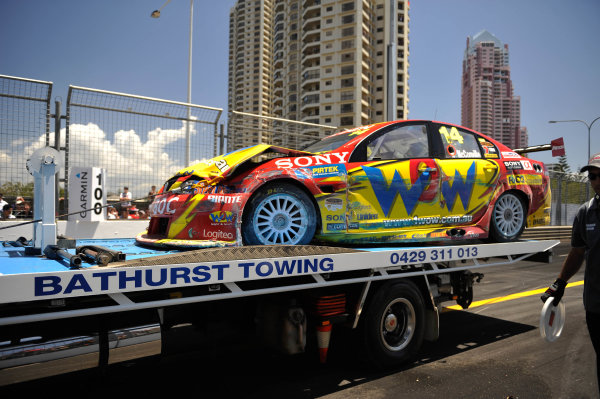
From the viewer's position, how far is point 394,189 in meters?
4.22

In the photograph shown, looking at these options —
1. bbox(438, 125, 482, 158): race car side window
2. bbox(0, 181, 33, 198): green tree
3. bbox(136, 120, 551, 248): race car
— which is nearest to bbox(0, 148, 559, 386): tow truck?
bbox(136, 120, 551, 248): race car

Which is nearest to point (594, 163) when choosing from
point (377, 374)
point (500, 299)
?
point (377, 374)

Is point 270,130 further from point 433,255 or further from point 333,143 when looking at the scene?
point 433,255

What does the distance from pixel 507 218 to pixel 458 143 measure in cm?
116

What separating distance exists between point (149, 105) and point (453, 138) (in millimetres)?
5091

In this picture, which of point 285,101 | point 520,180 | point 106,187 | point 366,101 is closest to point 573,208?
point 520,180

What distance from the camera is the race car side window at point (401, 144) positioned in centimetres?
432

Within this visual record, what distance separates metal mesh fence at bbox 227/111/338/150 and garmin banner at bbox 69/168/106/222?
8.68 ft

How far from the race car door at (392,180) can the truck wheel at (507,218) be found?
1011mm

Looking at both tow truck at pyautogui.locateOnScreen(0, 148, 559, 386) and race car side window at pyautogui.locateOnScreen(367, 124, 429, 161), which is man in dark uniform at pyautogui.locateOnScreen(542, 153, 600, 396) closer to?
tow truck at pyautogui.locateOnScreen(0, 148, 559, 386)

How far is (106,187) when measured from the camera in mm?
6453

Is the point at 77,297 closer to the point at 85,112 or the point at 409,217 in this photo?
the point at 409,217

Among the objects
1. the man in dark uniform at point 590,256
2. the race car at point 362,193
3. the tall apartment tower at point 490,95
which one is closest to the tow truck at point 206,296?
the race car at point 362,193

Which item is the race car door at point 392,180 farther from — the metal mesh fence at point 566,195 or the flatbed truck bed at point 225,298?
the metal mesh fence at point 566,195
